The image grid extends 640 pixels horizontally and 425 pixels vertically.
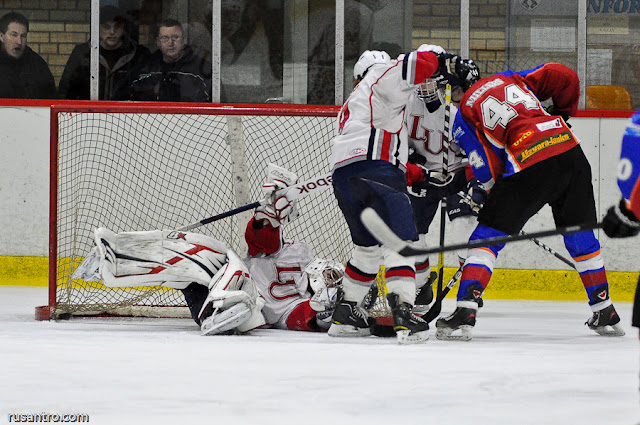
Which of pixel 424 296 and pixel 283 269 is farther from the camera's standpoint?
pixel 424 296

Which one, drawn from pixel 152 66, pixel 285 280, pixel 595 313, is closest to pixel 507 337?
pixel 595 313

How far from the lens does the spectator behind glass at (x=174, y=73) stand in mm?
5707

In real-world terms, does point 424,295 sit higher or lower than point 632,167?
lower

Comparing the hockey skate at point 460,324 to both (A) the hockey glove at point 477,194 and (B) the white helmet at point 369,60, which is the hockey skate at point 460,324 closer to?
(A) the hockey glove at point 477,194

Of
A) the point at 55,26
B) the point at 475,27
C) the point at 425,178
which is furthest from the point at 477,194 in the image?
the point at 55,26

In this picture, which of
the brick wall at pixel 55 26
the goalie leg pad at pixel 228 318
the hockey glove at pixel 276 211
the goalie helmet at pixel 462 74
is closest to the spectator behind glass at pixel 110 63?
the brick wall at pixel 55 26

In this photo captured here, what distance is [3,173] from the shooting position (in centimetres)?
541

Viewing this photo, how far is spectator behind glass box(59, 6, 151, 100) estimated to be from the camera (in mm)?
5707

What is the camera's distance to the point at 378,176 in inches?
137

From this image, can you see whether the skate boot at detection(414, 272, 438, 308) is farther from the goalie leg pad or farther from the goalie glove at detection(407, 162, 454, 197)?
the goalie leg pad

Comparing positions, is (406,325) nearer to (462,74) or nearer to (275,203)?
(275,203)

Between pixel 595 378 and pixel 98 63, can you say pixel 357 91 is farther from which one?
pixel 98 63

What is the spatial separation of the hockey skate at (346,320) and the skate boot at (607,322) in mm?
882

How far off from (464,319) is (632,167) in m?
1.50
